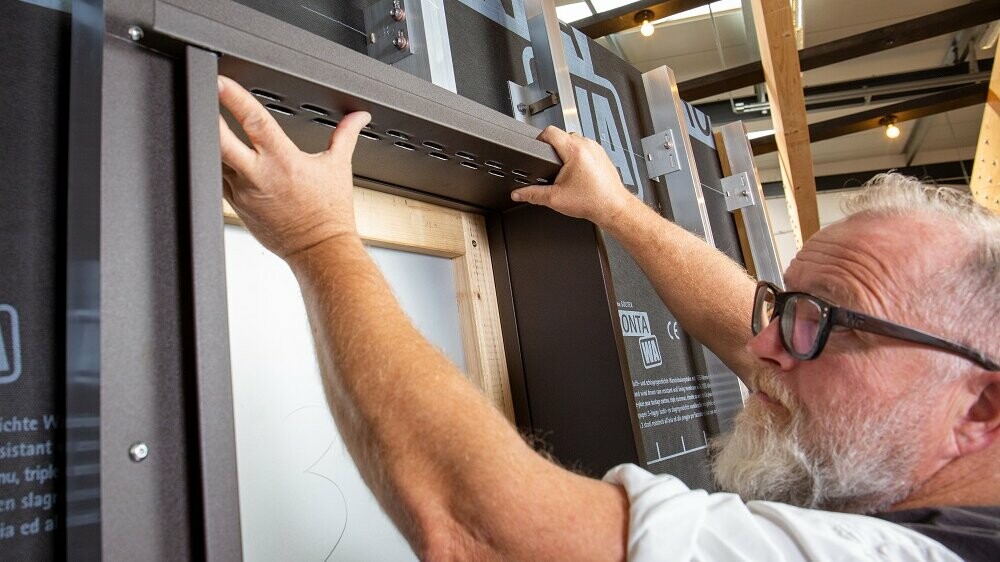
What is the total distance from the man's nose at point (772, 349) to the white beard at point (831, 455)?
0.04 m

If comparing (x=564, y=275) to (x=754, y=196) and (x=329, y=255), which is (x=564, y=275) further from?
(x=754, y=196)

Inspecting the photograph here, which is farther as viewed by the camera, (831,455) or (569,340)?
(569,340)

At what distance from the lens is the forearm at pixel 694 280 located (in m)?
1.40

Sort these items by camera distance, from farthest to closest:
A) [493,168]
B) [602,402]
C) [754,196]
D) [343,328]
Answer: [754,196] → [602,402] → [493,168] → [343,328]

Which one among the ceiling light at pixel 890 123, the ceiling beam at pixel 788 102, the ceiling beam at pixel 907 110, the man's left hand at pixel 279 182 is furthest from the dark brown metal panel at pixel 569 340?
the ceiling light at pixel 890 123

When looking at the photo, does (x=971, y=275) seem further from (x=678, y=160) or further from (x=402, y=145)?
(x=678, y=160)

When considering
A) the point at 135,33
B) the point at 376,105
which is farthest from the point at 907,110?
the point at 135,33

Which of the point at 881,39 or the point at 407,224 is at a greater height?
the point at 881,39

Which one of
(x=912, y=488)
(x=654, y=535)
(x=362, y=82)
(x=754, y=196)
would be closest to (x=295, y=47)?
(x=362, y=82)

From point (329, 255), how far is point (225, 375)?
199mm

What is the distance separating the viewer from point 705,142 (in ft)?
8.29

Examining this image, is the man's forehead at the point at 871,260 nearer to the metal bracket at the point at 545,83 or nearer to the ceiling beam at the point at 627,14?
the metal bracket at the point at 545,83

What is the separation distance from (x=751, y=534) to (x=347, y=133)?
2.00ft

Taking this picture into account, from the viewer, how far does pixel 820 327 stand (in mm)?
926
